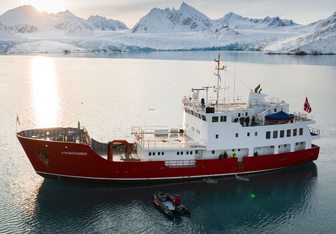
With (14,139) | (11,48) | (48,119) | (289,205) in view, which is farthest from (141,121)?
(11,48)

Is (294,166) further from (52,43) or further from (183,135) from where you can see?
(52,43)

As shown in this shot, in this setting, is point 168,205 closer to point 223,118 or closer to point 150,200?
point 150,200

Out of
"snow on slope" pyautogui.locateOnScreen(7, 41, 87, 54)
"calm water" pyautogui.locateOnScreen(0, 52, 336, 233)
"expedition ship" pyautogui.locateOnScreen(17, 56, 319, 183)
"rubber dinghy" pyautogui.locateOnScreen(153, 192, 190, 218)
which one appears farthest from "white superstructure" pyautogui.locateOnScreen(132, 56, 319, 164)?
"snow on slope" pyautogui.locateOnScreen(7, 41, 87, 54)

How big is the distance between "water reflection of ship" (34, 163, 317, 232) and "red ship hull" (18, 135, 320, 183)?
749mm

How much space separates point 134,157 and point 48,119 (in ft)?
78.8

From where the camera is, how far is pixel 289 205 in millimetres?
Result: 26547

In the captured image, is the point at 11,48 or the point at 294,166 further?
the point at 11,48

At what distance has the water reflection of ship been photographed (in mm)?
23688

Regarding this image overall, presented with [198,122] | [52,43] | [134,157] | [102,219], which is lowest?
[102,219]

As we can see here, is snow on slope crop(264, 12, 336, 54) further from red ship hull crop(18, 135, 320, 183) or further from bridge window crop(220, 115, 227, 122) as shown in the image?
red ship hull crop(18, 135, 320, 183)

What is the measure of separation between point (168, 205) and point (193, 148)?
5028mm

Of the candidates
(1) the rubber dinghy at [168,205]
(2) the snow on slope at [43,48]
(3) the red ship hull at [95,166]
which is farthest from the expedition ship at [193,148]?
(2) the snow on slope at [43,48]

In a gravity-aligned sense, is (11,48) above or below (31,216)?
above

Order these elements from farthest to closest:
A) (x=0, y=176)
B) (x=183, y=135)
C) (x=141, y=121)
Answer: (x=141, y=121), (x=183, y=135), (x=0, y=176)
